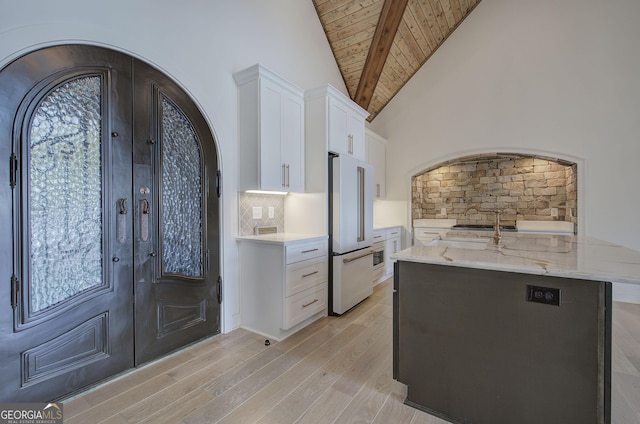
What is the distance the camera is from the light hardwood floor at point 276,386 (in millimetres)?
1581

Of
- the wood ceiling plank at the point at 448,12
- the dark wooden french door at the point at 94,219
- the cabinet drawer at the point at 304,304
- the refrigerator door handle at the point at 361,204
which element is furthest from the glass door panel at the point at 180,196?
the wood ceiling plank at the point at 448,12

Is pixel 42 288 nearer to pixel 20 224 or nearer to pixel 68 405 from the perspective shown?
pixel 20 224

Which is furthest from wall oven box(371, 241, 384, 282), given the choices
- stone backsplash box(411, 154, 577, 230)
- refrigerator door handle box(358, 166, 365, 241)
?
stone backsplash box(411, 154, 577, 230)

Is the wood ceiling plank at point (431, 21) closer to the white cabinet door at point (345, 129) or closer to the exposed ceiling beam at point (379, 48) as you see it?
the exposed ceiling beam at point (379, 48)

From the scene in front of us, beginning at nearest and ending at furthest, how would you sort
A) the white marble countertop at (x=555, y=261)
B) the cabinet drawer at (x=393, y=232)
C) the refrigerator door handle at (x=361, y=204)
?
1. the white marble countertop at (x=555, y=261)
2. the refrigerator door handle at (x=361, y=204)
3. the cabinet drawer at (x=393, y=232)

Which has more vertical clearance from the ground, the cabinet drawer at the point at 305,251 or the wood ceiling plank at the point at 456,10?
the wood ceiling plank at the point at 456,10

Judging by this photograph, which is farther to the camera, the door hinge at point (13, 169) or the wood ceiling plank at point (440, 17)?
the wood ceiling plank at point (440, 17)

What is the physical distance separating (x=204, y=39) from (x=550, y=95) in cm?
466

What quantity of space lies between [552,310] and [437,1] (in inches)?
174

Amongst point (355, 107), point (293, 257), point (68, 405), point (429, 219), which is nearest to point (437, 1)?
point (355, 107)

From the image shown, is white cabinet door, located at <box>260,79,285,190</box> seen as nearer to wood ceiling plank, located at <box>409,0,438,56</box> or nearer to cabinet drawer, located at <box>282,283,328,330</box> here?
cabinet drawer, located at <box>282,283,328,330</box>

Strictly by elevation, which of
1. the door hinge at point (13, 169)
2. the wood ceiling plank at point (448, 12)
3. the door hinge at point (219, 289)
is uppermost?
the wood ceiling plank at point (448, 12)

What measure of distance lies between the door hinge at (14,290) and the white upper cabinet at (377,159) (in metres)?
4.13

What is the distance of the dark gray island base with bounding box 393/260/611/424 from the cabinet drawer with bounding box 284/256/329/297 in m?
1.09
